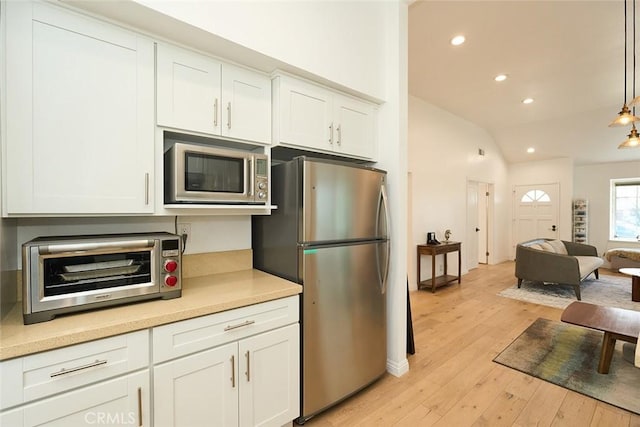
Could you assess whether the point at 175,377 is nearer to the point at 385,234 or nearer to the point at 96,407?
the point at 96,407

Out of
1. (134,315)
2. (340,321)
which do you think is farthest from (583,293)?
(134,315)

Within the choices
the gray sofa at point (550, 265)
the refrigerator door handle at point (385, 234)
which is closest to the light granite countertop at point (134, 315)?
the refrigerator door handle at point (385, 234)

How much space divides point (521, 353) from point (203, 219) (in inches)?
123

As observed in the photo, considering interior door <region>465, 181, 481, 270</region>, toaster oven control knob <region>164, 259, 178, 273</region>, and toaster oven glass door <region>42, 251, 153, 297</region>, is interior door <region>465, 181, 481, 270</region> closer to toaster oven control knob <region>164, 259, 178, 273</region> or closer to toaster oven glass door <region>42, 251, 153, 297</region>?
toaster oven control knob <region>164, 259, 178, 273</region>

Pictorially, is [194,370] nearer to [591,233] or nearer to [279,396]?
[279,396]

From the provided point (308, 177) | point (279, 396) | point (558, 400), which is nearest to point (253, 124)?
point (308, 177)

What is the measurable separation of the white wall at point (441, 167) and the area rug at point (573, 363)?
6.51 feet

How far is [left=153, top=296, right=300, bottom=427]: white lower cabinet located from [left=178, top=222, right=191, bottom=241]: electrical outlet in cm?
74

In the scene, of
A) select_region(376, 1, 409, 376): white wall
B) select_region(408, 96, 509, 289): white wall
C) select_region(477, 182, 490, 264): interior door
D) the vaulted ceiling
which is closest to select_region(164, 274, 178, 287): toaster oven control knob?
select_region(376, 1, 409, 376): white wall

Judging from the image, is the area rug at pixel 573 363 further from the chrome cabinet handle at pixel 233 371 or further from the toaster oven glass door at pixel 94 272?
the toaster oven glass door at pixel 94 272

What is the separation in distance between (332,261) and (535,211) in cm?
798

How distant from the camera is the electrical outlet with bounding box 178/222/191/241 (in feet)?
6.36

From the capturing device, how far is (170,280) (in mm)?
1486

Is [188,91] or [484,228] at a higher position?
[188,91]
